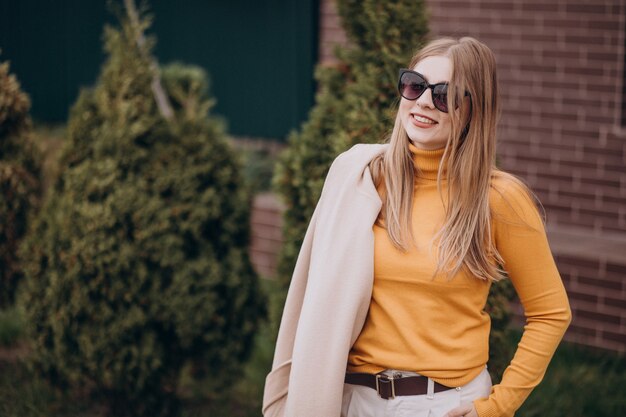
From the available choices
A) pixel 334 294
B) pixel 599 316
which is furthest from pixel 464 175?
pixel 599 316

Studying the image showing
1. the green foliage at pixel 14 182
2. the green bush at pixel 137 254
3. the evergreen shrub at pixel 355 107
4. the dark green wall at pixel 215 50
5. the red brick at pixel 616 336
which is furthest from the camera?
the dark green wall at pixel 215 50

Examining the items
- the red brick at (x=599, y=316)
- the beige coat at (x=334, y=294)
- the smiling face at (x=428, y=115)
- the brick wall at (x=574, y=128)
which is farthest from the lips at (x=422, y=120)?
the red brick at (x=599, y=316)

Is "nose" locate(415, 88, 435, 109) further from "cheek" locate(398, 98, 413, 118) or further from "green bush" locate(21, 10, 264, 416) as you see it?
"green bush" locate(21, 10, 264, 416)

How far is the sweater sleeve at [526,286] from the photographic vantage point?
248 centimetres

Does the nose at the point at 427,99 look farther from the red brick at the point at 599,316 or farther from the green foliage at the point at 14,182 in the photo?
the red brick at the point at 599,316

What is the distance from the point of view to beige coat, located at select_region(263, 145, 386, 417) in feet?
8.20

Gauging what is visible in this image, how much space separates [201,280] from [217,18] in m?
5.11

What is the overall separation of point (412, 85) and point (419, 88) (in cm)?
2

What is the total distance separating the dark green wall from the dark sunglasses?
5.07 metres

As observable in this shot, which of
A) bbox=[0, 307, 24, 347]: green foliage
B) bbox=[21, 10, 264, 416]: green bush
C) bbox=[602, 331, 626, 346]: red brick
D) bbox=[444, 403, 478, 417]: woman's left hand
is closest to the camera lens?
bbox=[444, 403, 478, 417]: woman's left hand

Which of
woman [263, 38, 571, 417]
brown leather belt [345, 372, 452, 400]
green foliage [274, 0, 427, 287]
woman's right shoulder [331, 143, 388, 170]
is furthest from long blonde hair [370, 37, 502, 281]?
green foliage [274, 0, 427, 287]

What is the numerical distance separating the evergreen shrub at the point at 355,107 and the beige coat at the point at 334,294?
0.88 meters

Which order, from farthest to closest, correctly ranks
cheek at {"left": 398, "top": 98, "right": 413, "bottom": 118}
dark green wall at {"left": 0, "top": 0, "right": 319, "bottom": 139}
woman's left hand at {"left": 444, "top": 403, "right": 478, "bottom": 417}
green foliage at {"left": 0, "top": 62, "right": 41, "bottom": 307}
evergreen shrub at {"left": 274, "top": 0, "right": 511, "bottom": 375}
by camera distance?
dark green wall at {"left": 0, "top": 0, "right": 319, "bottom": 139} < green foliage at {"left": 0, "top": 62, "right": 41, "bottom": 307} < evergreen shrub at {"left": 274, "top": 0, "right": 511, "bottom": 375} < cheek at {"left": 398, "top": 98, "right": 413, "bottom": 118} < woman's left hand at {"left": 444, "top": 403, "right": 478, "bottom": 417}

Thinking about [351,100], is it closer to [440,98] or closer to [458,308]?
[440,98]
